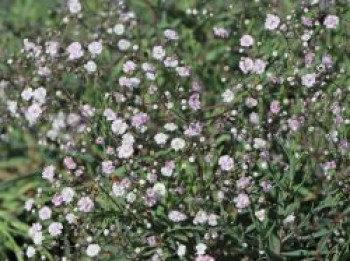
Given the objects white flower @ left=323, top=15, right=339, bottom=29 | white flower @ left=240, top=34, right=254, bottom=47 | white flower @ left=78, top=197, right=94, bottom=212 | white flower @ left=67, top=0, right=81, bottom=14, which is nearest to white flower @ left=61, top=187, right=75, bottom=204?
white flower @ left=78, top=197, right=94, bottom=212

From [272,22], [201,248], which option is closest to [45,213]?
[201,248]

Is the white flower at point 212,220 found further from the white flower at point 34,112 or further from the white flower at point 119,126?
the white flower at point 34,112

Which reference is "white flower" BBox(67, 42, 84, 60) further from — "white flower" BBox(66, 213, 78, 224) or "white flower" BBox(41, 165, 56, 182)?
"white flower" BBox(66, 213, 78, 224)

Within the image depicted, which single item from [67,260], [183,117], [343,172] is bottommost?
[67,260]

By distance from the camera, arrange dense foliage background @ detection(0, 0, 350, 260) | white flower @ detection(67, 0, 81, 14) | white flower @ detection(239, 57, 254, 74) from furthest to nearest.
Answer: white flower @ detection(67, 0, 81, 14), white flower @ detection(239, 57, 254, 74), dense foliage background @ detection(0, 0, 350, 260)

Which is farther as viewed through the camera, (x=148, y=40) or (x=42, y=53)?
(x=148, y=40)

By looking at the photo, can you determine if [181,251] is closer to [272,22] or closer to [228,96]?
[228,96]

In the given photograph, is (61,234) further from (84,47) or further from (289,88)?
(289,88)

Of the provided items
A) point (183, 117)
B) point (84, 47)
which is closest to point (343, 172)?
point (183, 117)
